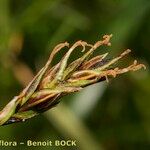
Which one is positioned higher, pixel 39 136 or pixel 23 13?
pixel 23 13

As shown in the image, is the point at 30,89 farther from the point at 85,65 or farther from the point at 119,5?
the point at 119,5

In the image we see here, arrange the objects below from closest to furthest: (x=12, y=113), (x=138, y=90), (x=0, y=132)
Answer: (x=12, y=113)
(x=0, y=132)
(x=138, y=90)

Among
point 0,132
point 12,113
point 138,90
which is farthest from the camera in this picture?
point 138,90

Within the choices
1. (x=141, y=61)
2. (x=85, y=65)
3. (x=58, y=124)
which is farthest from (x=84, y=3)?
(x=85, y=65)

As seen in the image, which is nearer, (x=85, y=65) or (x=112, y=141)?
(x=85, y=65)

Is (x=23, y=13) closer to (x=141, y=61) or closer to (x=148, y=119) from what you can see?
(x=141, y=61)

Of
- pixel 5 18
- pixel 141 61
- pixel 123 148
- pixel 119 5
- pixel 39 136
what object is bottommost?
pixel 123 148

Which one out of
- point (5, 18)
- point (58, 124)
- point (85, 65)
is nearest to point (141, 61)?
point (58, 124)
